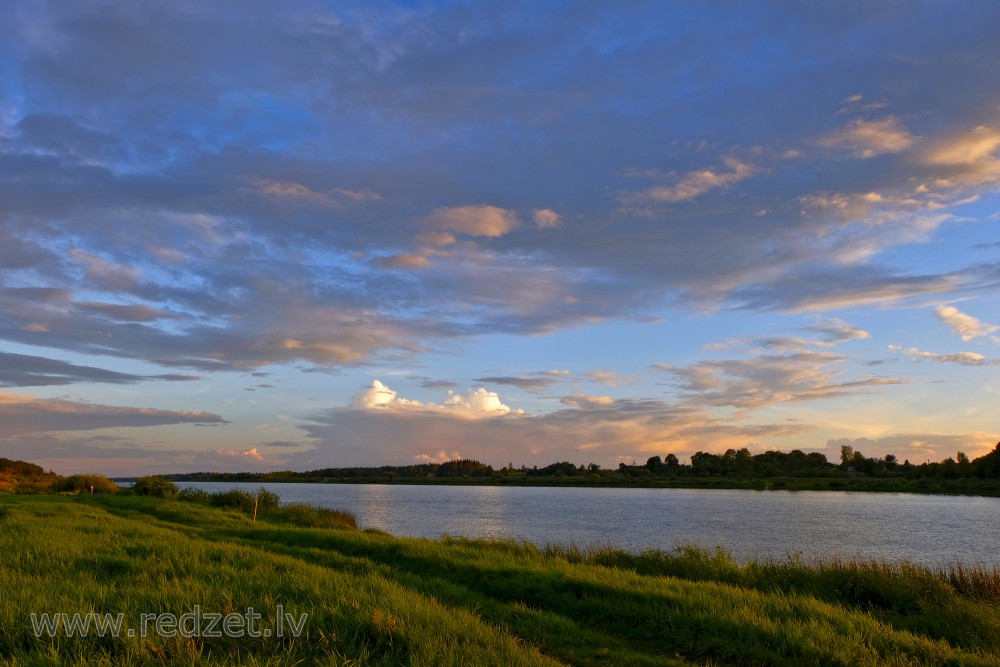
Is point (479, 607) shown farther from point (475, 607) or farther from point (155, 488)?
point (155, 488)

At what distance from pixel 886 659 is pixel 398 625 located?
6.96 m

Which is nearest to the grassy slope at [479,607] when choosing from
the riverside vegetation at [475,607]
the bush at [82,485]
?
the riverside vegetation at [475,607]

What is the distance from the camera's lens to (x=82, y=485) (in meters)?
60.1

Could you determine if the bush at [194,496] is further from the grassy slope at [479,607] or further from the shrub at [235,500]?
the grassy slope at [479,607]

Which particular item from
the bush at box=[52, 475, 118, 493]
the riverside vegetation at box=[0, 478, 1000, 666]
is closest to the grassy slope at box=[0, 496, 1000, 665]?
the riverside vegetation at box=[0, 478, 1000, 666]

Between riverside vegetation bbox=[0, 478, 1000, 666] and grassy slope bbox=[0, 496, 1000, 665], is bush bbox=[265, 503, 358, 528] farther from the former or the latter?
grassy slope bbox=[0, 496, 1000, 665]

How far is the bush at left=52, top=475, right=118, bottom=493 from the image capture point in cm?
5984

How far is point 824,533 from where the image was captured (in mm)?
40844

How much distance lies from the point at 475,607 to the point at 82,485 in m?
Answer: 62.9

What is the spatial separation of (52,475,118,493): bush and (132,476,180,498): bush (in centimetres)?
576

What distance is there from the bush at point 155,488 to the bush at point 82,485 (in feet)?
18.9

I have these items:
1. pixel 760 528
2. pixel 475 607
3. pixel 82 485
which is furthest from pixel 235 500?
pixel 475 607

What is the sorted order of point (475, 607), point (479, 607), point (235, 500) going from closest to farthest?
point (475, 607)
point (479, 607)
point (235, 500)

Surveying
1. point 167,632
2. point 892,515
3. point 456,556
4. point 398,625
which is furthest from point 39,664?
point 892,515
